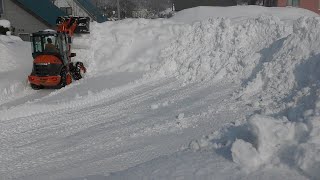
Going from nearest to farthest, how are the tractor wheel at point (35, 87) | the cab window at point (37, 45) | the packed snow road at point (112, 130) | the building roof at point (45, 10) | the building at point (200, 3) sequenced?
the packed snow road at point (112, 130) → the tractor wheel at point (35, 87) → the cab window at point (37, 45) → the building roof at point (45, 10) → the building at point (200, 3)

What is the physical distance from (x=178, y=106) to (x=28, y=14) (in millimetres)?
25712

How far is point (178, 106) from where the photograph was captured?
Result: 34.5 ft

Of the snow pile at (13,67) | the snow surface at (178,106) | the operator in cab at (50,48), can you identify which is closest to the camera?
the snow surface at (178,106)

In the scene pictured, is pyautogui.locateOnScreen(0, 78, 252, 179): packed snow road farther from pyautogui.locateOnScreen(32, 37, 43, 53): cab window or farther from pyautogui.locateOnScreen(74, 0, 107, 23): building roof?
pyautogui.locateOnScreen(74, 0, 107, 23): building roof

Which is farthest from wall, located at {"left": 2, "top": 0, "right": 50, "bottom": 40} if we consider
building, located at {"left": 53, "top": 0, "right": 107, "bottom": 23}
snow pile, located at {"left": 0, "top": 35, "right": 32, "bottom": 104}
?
snow pile, located at {"left": 0, "top": 35, "right": 32, "bottom": 104}

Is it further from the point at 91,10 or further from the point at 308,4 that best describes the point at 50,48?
the point at 308,4

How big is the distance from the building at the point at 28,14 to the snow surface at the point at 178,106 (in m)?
14.6

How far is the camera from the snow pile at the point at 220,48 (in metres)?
12.8

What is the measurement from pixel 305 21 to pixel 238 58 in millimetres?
2299

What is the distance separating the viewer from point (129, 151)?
7.85 metres

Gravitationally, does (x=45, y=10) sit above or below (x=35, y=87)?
above

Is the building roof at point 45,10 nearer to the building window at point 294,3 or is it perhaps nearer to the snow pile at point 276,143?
the building window at point 294,3

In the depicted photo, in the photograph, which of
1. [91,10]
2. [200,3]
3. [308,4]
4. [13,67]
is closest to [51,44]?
[13,67]

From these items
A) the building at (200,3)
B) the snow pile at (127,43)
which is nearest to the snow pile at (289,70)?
the snow pile at (127,43)
